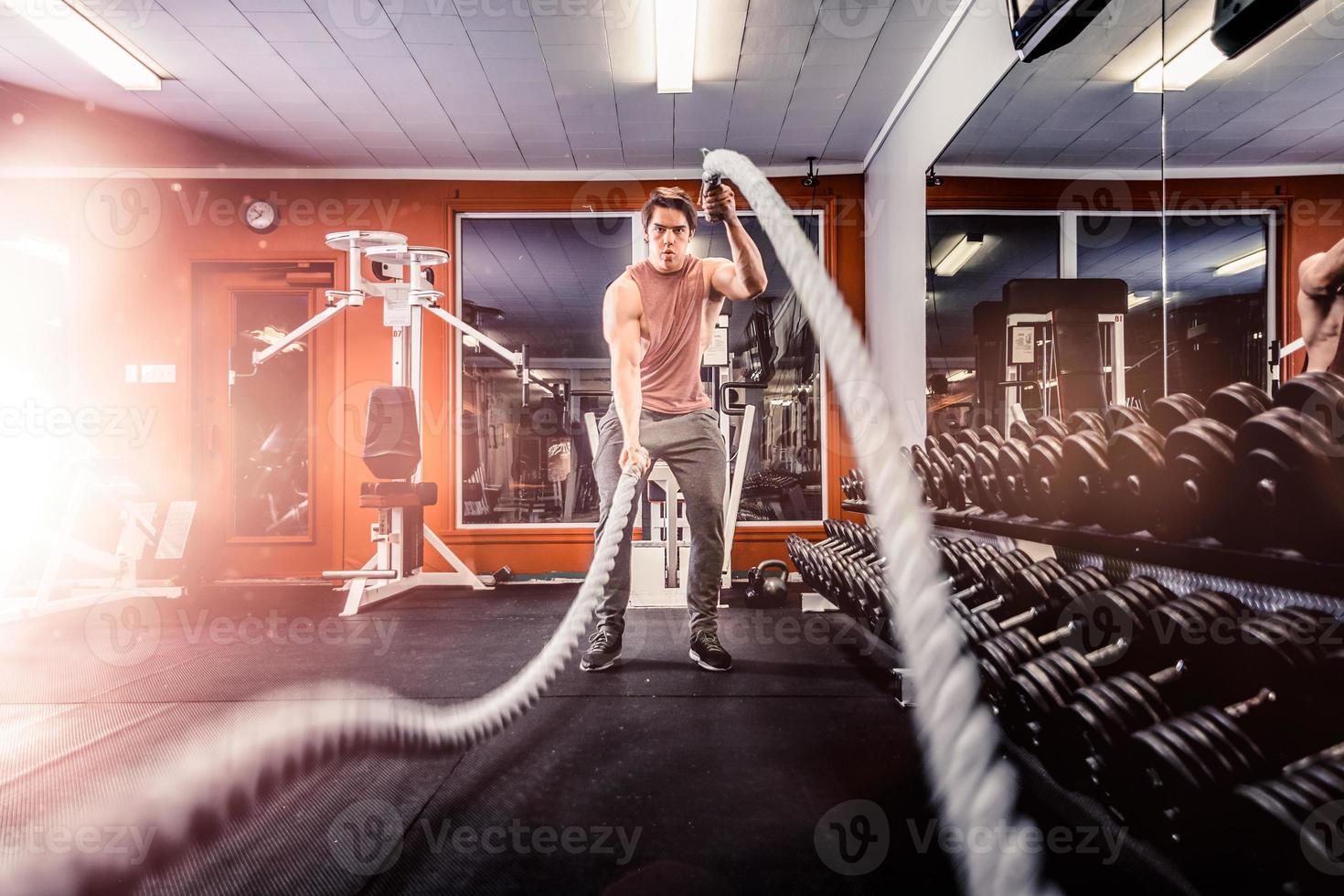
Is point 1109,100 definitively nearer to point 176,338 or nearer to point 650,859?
point 650,859

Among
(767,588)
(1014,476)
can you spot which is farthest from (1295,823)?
(767,588)

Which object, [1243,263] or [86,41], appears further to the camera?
[86,41]

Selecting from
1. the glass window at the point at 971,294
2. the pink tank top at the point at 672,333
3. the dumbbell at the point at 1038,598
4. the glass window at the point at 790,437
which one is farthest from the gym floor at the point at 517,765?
the glass window at the point at 790,437

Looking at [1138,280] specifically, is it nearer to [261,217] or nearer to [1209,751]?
[1209,751]

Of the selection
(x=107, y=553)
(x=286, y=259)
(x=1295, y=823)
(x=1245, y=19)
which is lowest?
(x=107, y=553)

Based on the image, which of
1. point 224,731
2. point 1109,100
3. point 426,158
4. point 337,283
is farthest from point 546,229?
point 224,731

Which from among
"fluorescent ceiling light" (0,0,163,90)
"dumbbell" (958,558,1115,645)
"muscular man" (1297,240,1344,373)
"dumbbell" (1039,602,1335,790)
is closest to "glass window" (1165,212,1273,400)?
"muscular man" (1297,240,1344,373)

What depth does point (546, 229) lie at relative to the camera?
16.8ft

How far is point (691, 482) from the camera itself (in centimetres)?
226

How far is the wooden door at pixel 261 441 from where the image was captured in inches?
177

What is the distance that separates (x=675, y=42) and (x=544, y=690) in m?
3.04

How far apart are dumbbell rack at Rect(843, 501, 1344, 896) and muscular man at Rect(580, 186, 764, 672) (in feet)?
2.76

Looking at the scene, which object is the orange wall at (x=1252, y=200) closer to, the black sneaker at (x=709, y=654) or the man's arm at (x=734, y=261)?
the man's arm at (x=734, y=261)

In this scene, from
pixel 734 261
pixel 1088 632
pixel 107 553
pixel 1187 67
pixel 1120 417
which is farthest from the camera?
pixel 107 553
